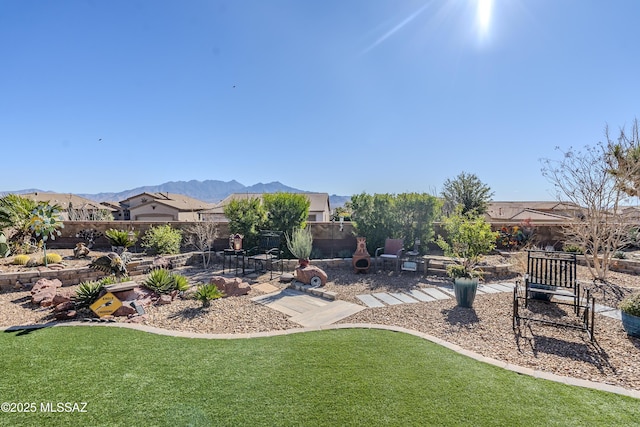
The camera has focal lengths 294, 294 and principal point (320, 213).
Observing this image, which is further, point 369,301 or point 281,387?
point 369,301

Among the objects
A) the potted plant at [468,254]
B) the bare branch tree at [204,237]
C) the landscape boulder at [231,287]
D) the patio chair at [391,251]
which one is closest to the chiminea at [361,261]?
the patio chair at [391,251]

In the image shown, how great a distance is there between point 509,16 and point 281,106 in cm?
1053

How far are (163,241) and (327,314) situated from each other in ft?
21.2

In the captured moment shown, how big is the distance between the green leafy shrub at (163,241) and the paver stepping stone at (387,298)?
6606mm

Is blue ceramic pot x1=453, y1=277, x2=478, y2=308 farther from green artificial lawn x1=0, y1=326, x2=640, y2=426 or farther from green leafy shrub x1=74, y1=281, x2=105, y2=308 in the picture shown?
green leafy shrub x1=74, y1=281, x2=105, y2=308

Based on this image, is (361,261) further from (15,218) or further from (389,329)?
(15,218)

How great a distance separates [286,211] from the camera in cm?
889

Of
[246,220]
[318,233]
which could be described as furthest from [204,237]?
[318,233]

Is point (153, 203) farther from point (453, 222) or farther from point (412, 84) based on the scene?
point (453, 222)

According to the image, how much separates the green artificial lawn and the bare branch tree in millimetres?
5131

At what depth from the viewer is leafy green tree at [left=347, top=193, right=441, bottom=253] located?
29.0 ft

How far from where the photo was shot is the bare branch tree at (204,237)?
8.75 metres

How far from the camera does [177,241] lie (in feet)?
30.7

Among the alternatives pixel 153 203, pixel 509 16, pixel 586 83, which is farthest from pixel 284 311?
pixel 153 203
